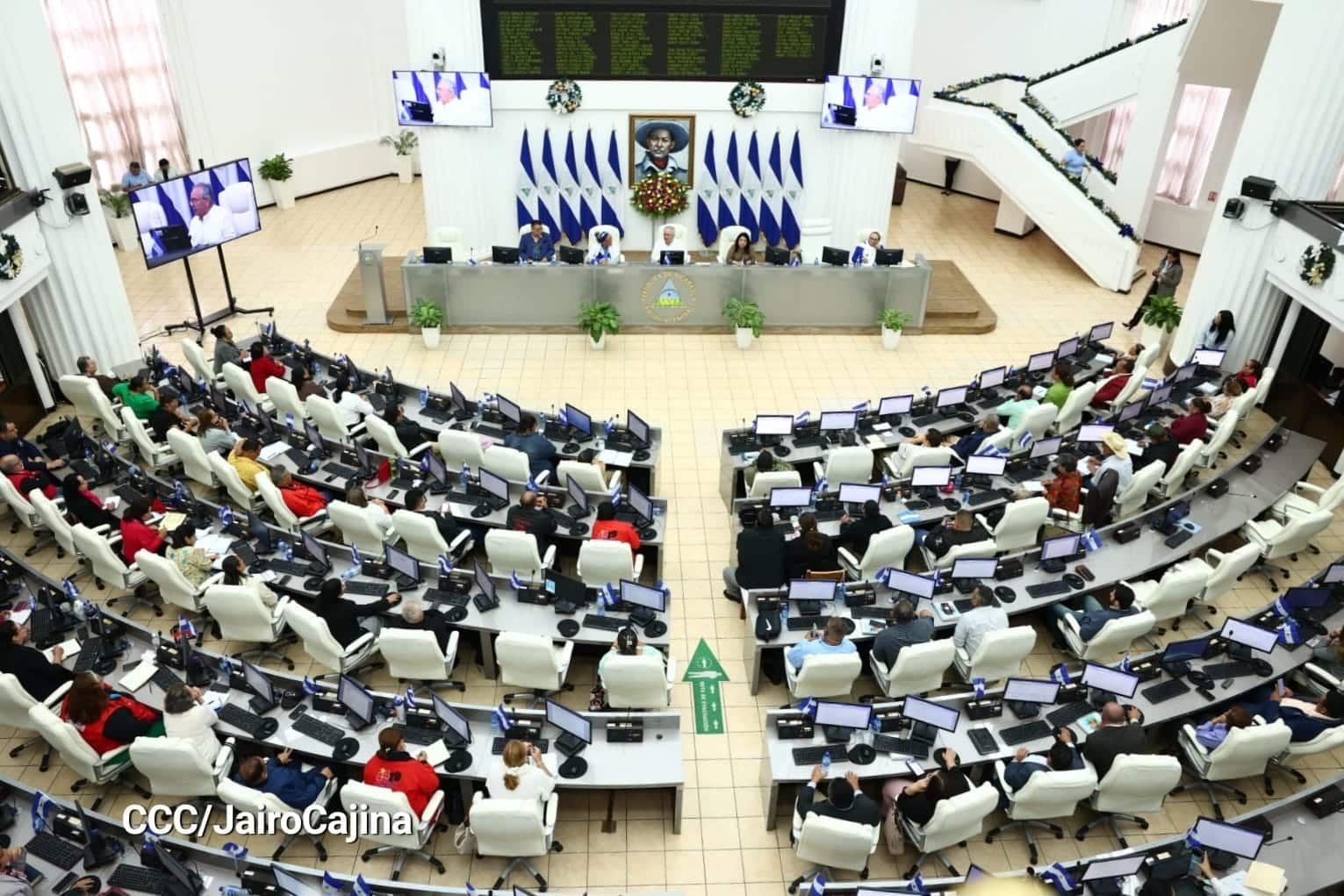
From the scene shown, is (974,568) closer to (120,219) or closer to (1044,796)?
(1044,796)

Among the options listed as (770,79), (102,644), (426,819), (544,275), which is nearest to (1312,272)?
(770,79)

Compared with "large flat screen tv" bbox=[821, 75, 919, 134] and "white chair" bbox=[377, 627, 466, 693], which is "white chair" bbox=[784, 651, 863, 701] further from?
"large flat screen tv" bbox=[821, 75, 919, 134]

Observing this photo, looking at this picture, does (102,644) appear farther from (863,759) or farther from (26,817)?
(863,759)

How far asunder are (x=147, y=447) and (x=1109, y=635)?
10996 millimetres

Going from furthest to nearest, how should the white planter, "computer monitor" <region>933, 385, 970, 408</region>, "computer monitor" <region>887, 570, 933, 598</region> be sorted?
the white planter
"computer monitor" <region>933, 385, 970, 408</region>
"computer monitor" <region>887, 570, 933, 598</region>

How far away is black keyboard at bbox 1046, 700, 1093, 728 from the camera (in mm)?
8086

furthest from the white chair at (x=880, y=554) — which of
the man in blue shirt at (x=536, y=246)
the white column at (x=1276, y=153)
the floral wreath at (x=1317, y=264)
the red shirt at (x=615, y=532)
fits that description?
the man in blue shirt at (x=536, y=246)

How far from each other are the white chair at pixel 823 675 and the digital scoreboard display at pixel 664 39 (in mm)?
12401

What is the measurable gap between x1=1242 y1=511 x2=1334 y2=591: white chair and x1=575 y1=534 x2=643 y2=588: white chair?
655cm

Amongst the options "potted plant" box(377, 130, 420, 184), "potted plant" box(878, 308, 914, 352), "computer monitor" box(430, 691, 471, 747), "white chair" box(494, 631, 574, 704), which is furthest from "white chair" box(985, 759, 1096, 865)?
"potted plant" box(377, 130, 420, 184)

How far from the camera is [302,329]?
1630 cm

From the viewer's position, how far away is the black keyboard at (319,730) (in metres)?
7.71

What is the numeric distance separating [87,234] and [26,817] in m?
9.12

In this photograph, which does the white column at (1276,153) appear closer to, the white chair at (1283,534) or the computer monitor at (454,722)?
the white chair at (1283,534)
